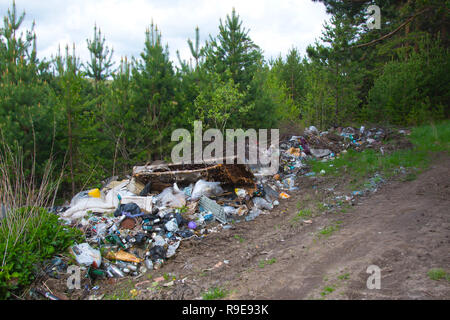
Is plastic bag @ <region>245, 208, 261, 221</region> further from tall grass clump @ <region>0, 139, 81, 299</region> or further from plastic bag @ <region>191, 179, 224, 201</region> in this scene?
tall grass clump @ <region>0, 139, 81, 299</region>

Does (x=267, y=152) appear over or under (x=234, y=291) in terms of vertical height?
over

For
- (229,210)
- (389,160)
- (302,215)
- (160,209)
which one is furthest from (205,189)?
(389,160)

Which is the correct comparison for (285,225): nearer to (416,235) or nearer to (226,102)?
(416,235)

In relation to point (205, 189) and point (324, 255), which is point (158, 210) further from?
point (324, 255)

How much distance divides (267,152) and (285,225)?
4929 millimetres

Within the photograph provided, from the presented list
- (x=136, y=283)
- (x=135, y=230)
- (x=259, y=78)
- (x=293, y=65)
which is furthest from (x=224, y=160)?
(x=293, y=65)

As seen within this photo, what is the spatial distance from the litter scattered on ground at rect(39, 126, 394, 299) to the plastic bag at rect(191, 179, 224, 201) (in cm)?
2

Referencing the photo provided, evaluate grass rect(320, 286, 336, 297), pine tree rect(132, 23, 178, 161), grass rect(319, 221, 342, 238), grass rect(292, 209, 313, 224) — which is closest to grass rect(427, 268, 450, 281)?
grass rect(320, 286, 336, 297)

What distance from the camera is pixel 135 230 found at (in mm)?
5180

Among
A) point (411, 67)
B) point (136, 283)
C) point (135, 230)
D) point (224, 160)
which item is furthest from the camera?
point (411, 67)

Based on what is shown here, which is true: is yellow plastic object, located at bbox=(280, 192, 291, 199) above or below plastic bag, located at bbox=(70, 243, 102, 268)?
above

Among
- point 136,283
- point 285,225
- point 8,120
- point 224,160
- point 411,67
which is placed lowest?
point 136,283

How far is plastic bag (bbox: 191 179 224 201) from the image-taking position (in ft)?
21.6

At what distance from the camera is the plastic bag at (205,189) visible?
658 centimetres
